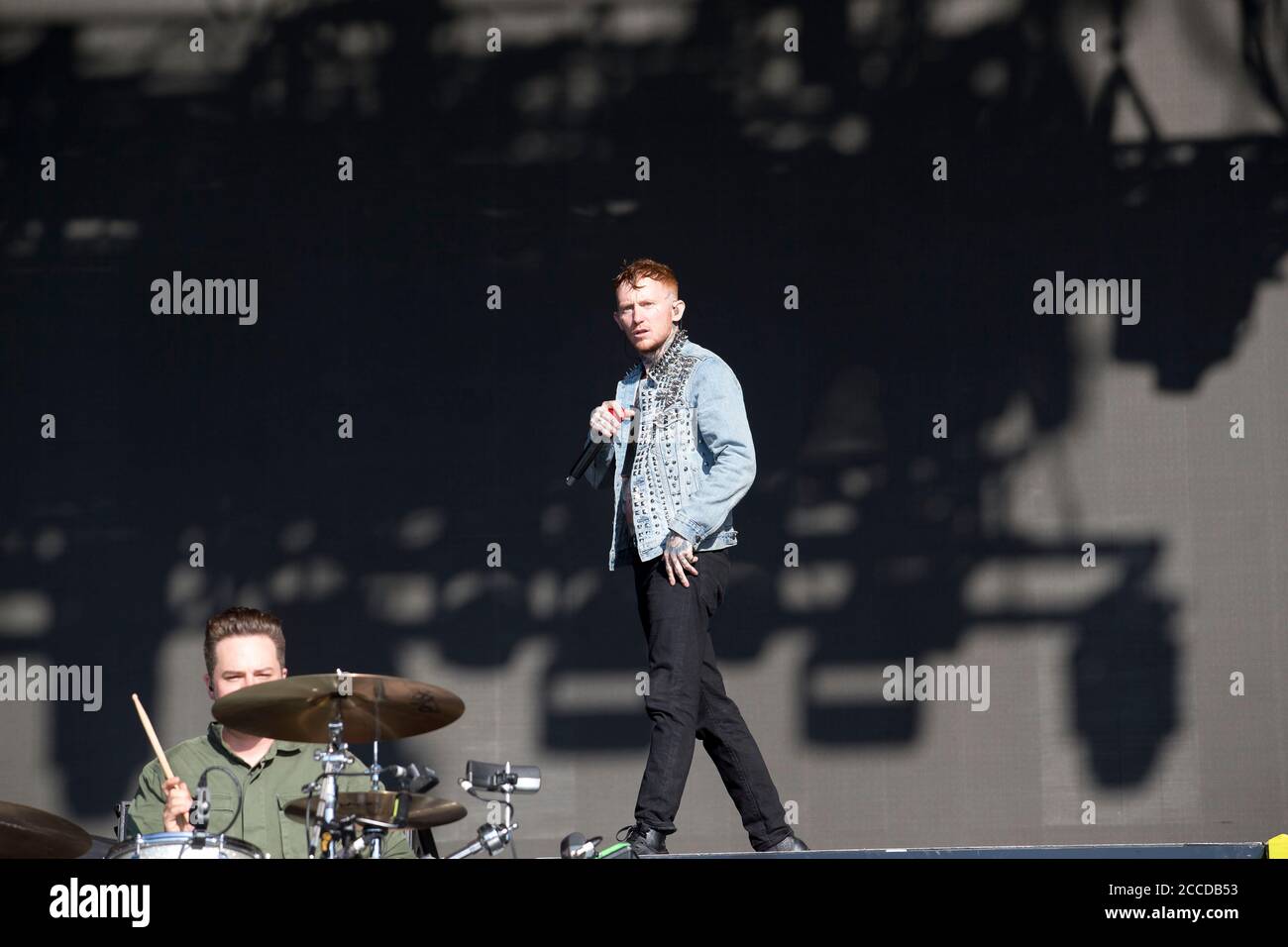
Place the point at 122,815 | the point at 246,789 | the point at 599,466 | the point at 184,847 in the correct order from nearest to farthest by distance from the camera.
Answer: the point at 184,847 < the point at 122,815 < the point at 246,789 < the point at 599,466

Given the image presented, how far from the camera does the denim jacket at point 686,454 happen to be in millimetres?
5195

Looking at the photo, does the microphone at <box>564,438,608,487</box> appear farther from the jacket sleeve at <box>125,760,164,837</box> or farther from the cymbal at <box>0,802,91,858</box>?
the cymbal at <box>0,802,91,858</box>

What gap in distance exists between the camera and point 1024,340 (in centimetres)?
721

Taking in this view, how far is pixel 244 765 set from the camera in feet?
14.4

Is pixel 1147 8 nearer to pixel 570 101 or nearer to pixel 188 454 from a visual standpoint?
A: pixel 570 101

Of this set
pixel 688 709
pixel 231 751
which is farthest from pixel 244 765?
pixel 688 709

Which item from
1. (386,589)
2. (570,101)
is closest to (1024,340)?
(570,101)

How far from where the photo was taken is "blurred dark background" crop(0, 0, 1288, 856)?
711 centimetres

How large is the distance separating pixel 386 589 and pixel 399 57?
231 centimetres

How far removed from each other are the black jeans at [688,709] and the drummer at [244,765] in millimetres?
1051

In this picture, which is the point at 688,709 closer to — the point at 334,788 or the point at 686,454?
the point at 686,454

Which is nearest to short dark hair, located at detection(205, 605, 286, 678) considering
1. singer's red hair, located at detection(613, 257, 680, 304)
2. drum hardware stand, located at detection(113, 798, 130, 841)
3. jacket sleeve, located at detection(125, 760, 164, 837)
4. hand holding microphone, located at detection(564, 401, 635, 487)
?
jacket sleeve, located at detection(125, 760, 164, 837)

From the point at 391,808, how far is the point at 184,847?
17.7 inches

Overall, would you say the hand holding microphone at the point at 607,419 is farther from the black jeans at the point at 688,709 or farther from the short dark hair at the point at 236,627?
the short dark hair at the point at 236,627
